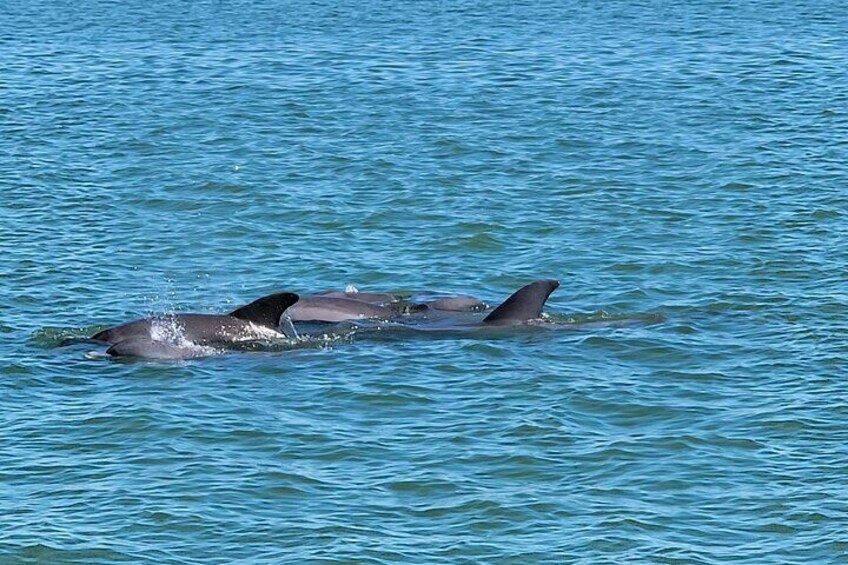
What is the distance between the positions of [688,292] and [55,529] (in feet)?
35.0

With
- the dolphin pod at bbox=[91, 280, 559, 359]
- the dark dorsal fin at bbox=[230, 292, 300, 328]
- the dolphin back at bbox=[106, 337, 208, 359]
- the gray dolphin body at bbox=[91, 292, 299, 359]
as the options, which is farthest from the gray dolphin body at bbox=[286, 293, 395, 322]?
the dolphin back at bbox=[106, 337, 208, 359]

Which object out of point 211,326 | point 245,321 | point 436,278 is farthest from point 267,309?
point 436,278

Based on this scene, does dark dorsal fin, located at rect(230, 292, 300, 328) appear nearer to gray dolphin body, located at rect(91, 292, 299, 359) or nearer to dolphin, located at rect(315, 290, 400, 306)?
gray dolphin body, located at rect(91, 292, 299, 359)

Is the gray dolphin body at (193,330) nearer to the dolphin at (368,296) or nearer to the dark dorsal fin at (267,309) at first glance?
the dark dorsal fin at (267,309)

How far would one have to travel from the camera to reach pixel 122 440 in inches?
A: 694

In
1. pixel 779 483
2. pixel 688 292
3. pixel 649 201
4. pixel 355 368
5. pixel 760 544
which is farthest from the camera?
pixel 649 201

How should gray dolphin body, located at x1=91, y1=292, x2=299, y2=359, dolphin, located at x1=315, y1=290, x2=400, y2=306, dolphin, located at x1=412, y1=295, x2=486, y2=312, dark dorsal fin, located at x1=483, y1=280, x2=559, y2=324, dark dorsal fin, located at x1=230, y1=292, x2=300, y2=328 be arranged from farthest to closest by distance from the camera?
1. dolphin, located at x1=315, y1=290, x2=400, y2=306
2. dolphin, located at x1=412, y1=295, x2=486, y2=312
3. dark dorsal fin, located at x1=483, y1=280, x2=559, y2=324
4. dark dorsal fin, located at x1=230, y1=292, x2=300, y2=328
5. gray dolphin body, located at x1=91, y1=292, x2=299, y2=359

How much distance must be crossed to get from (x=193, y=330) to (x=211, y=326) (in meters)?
0.22

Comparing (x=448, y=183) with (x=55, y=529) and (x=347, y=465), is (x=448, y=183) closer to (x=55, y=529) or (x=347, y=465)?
(x=347, y=465)

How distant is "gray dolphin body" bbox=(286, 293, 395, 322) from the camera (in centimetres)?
2159

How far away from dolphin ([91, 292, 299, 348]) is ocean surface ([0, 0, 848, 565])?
362mm

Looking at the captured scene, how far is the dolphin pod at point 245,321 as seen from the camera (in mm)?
20234

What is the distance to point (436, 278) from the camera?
79.3ft

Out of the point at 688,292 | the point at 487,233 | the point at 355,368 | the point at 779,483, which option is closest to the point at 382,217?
the point at 487,233
